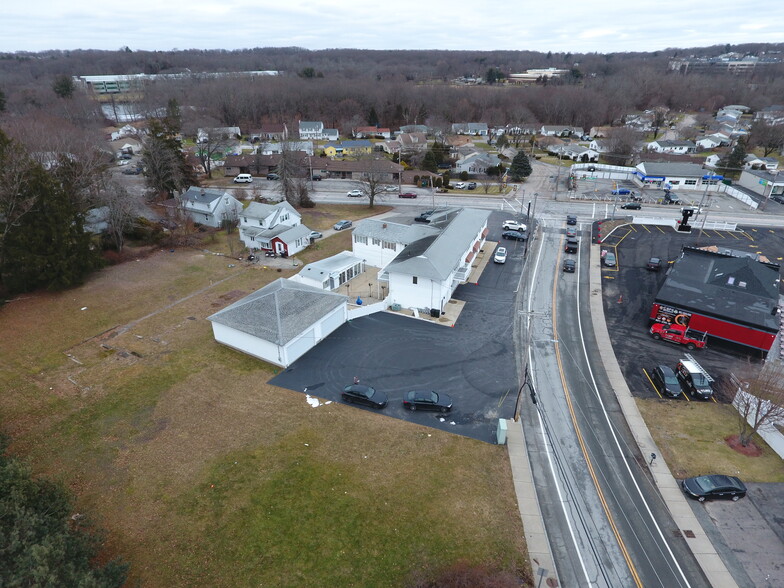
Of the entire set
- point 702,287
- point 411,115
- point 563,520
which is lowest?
point 563,520

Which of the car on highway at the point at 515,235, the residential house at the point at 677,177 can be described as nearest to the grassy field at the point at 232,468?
the car on highway at the point at 515,235

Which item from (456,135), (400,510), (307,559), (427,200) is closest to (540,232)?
(427,200)

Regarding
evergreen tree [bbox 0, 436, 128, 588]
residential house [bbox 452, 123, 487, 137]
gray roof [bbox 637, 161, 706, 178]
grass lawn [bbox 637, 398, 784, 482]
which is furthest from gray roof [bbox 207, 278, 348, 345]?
residential house [bbox 452, 123, 487, 137]

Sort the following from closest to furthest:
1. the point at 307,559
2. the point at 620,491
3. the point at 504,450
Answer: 1. the point at 307,559
2. the point at 620,491
3. the point at 504,450

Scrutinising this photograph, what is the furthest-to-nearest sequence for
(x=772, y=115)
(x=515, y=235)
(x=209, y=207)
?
(x=772, y=115), (x=209, y=207), (x=515, y=235)

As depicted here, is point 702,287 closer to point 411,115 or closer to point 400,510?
point 400,510

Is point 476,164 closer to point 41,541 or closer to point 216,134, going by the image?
point 216,134

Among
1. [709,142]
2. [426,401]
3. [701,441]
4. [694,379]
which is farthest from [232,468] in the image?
[709,142]
